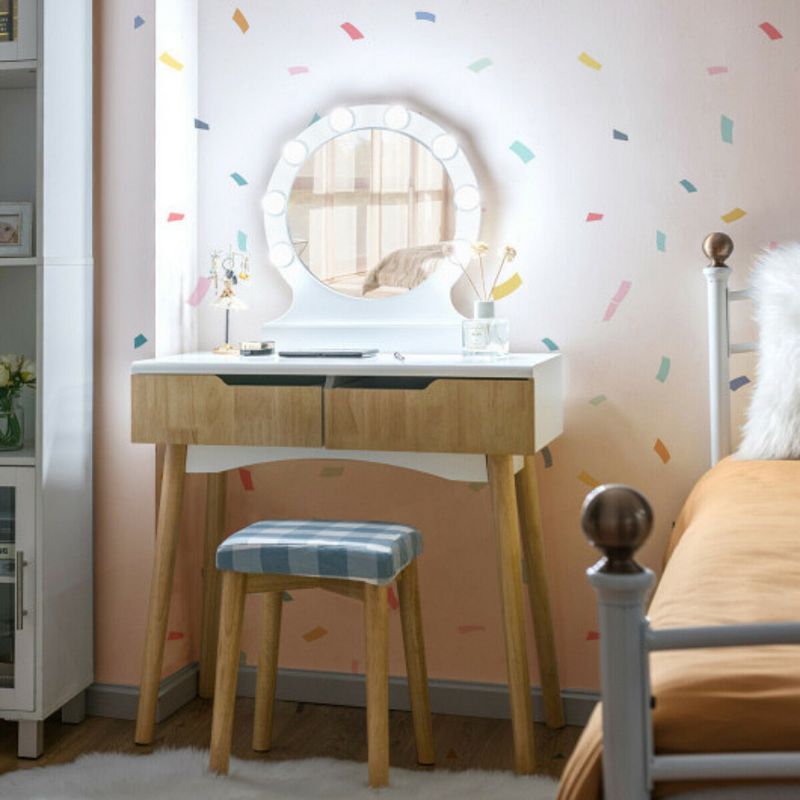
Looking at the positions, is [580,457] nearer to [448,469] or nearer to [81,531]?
[448,469]

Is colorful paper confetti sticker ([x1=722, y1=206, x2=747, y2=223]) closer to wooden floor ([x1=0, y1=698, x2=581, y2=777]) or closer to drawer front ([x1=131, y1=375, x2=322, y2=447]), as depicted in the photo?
drawer front ([x1=131, y1=375, x2=322, y2=447])

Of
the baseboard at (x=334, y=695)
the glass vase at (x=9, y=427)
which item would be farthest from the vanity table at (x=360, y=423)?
the glass vase at (x=9, y=427)

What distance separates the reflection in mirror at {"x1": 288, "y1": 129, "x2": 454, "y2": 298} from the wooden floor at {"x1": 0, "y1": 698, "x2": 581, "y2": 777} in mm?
1059

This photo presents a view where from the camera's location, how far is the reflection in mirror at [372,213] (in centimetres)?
290

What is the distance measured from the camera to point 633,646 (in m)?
1.01

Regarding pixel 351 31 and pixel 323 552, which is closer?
pixel 323 552

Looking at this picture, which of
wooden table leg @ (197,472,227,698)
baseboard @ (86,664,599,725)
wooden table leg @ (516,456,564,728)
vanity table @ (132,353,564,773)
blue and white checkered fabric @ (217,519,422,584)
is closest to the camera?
blue and white checkered fabric @ (217,519,422,584)

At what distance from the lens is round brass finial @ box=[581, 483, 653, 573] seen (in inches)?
37.2

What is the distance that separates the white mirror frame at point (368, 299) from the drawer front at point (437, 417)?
456 millimetres

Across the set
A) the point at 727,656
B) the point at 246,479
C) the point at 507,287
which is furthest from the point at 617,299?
the point at 727,656

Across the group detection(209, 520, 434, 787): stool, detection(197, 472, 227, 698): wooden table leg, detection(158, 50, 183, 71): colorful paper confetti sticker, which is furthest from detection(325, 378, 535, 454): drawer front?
detection(158, 50, 183, 71): colorful paper confetti sticker

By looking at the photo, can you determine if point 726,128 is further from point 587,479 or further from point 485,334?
point 587,479

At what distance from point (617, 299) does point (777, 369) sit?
0.50 metres

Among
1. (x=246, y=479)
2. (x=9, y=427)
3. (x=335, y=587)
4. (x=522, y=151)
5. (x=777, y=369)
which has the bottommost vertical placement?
(x=335, y=587)
